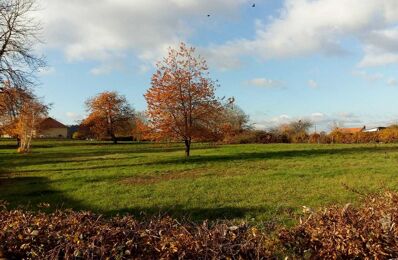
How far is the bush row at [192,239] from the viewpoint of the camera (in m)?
3.19

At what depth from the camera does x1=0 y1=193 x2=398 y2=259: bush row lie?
125 inches

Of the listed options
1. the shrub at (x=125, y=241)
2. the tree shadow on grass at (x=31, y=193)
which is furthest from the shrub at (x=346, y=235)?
the tree shadow on grass at (x=31, y=193)

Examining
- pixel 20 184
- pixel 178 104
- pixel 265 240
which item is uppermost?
pixel 178 104

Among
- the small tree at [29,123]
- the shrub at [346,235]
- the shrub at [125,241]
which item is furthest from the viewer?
the small tree at [29,123]

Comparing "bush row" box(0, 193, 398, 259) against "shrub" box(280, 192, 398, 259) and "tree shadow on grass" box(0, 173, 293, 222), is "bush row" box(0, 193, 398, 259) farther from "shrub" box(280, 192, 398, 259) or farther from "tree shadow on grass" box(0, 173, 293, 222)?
"tree shadow on grass" box(0, 173, 293, 222)

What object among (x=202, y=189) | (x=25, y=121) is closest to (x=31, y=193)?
(x=202, y=189)

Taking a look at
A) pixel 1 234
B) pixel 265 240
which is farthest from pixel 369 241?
pixel 1 234

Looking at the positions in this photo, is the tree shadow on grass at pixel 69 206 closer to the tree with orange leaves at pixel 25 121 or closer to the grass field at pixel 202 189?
the grass field at pixel 202 189

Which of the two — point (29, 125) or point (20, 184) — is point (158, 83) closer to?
point (20, 184)

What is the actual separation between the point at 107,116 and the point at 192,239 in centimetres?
6896

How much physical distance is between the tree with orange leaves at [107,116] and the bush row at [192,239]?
2613 inches

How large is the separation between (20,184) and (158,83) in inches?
464

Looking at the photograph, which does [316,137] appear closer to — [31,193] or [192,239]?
[31,193]

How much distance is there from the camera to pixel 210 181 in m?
16.6
